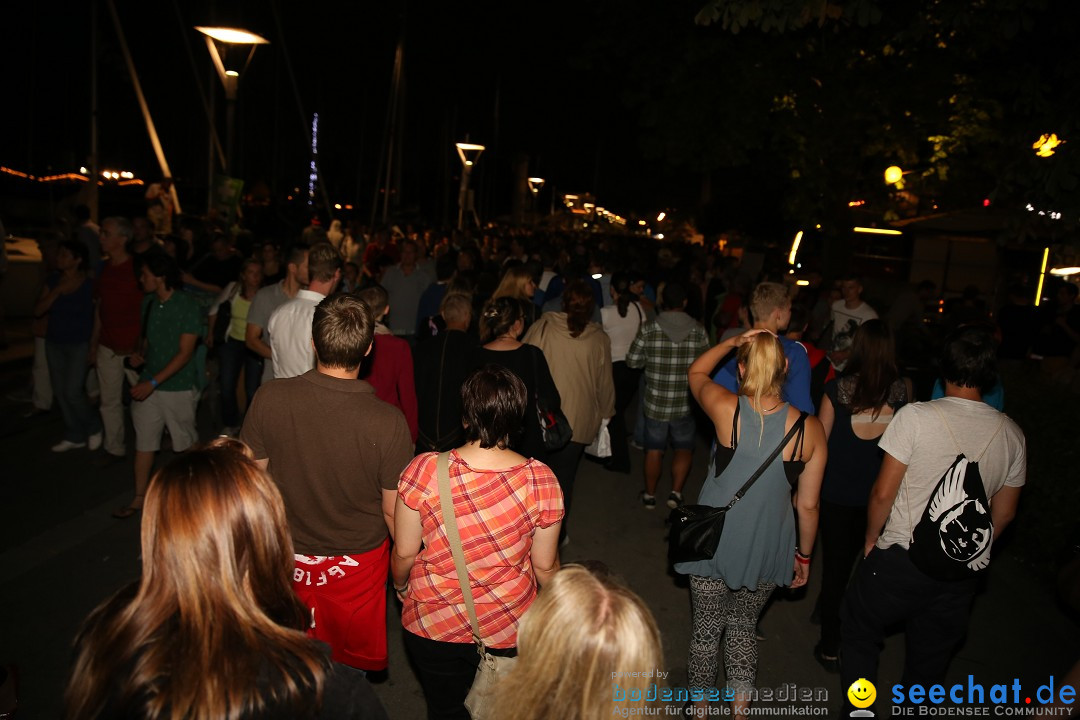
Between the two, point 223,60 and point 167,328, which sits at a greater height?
point 223,60

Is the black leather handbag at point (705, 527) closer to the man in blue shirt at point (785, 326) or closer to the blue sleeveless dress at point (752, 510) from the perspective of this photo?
the blue sleeveless dress at point (752, 510)

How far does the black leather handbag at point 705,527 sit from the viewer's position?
3.48 metres

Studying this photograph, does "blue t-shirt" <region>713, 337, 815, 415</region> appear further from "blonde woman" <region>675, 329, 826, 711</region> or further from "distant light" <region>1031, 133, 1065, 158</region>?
"distant light" <region>1031, 133, 1065, 158</region>

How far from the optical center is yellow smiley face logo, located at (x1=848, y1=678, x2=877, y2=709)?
3.68 m

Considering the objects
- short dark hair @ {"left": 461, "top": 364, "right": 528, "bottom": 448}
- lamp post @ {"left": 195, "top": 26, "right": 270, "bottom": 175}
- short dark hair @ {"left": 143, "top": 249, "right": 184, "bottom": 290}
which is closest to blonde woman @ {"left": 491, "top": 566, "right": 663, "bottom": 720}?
short dark hair @ {"left": 461, "top": 364, "right": 528, "bottom": 448}

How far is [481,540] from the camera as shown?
2783 mm

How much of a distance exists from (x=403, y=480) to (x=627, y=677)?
4.52ft

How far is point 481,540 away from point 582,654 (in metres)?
1.14

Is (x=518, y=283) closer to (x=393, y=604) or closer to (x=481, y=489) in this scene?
(x=393, y=604)

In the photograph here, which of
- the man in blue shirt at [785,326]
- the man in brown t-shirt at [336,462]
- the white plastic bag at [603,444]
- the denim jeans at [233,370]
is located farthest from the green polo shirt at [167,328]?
the man in blue shirt at [785,326]

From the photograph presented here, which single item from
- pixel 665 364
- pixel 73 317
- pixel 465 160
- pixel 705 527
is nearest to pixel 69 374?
pixel 73 317

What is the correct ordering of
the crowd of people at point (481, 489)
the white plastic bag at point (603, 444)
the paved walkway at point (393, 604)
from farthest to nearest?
the white plastic bag at point (603, 444)
the paved walkway at point (393, 604)
the crowd of people at point (481, 489)

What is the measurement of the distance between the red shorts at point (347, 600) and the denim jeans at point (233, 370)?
4594mm

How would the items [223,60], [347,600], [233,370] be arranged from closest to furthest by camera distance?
[347,600] < [233,370] < [223,60]
